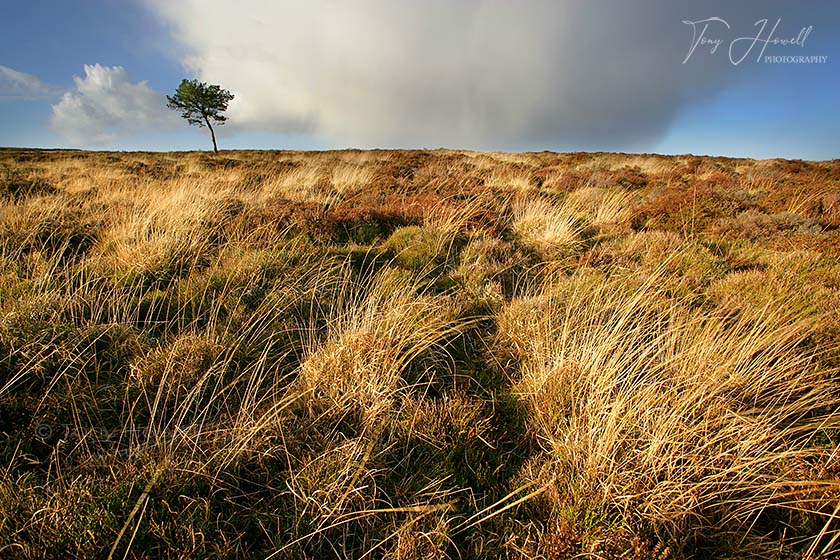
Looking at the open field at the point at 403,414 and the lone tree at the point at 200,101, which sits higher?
the lone tree at the point at 200,101

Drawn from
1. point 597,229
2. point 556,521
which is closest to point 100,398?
point 556,521

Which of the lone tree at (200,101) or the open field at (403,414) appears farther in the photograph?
the lone tree at (200,101)

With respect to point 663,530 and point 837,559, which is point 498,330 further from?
point 837,559

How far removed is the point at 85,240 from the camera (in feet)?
15.2

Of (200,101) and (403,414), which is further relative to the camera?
(200,101)

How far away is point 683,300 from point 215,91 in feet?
165

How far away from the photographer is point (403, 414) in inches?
87.5

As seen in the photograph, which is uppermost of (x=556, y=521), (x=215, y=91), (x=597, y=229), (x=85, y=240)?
(x=215, y=91)

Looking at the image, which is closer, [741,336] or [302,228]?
[741,336]

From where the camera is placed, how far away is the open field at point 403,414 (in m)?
1.61

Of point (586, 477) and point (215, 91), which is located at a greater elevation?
point (215, 91)

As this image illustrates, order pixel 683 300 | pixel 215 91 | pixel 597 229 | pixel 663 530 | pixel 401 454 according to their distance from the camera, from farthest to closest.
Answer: pixel 215 91, pixel 597 229, pixel 683 300, pixel 401 454, pixel 663 530

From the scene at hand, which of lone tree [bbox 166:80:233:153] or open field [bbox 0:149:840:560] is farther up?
lone tree [bbox 166:80:233:153]

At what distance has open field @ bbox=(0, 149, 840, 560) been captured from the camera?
5.28 ft
